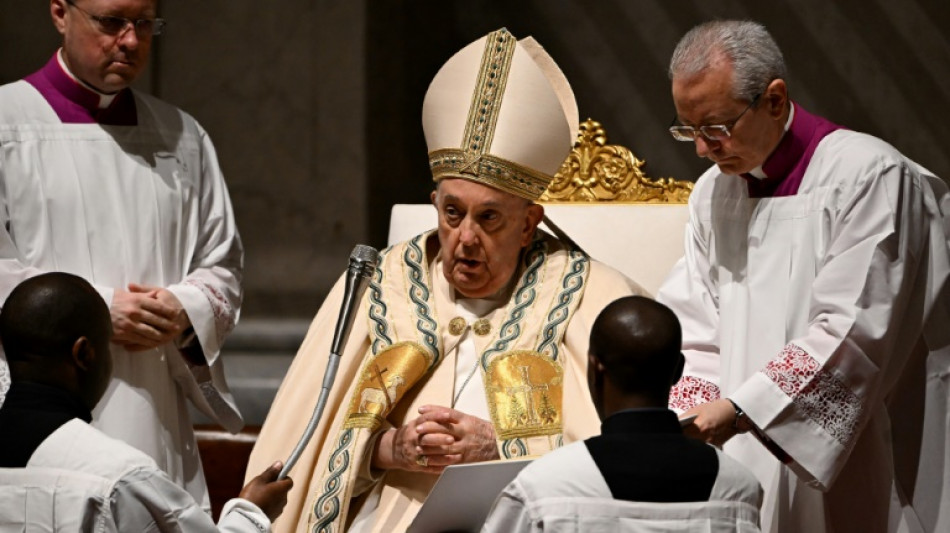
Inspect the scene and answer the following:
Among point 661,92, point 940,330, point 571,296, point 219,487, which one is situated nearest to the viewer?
point 940,330

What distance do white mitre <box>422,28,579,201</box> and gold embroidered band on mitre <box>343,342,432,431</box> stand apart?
0.48 metres

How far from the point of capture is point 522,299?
4.13 meters

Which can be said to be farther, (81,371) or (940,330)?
(940,330)

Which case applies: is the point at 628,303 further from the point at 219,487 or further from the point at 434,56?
the point at 434,56

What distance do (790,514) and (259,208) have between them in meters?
2.81

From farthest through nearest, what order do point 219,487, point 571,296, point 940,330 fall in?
point 219,487, point 571,296, point 940,330

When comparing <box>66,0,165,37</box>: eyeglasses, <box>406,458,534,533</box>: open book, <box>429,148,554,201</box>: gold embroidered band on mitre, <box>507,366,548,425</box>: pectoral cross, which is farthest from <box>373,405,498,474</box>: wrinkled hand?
<box>66,0,165,37</box>: eyeglasses

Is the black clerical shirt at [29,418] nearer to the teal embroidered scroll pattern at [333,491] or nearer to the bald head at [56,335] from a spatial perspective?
the bald head at [56,335]

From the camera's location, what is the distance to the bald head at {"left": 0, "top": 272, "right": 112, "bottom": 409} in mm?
2852

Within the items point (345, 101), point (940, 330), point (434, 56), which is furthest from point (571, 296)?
point (434, 56)

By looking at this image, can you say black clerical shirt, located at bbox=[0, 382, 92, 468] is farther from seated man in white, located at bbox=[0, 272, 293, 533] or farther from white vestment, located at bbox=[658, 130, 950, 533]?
white vestment, located at bbox=[658, 130, 950, 533]

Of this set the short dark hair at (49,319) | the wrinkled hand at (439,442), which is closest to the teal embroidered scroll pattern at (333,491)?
the wrinkled hand at (439,442)

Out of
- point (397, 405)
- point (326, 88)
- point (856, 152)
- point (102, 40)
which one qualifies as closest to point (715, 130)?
point (856, 152)

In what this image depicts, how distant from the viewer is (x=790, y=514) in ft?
12.8
